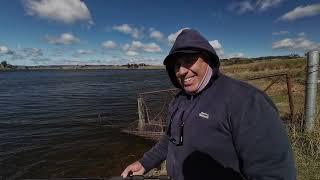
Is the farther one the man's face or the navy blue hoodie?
the man's face

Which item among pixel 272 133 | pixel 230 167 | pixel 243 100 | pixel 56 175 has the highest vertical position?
pixel 243 100

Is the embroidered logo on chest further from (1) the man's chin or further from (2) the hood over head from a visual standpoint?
(2) the hood over head

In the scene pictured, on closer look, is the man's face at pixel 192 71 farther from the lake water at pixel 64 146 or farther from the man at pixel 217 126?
the lake water at pixel 64 146

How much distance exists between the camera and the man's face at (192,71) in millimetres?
2611

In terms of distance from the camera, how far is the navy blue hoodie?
2.13 meters

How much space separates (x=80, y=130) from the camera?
20938 mm

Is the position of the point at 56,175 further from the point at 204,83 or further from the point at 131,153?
the point at 204,83

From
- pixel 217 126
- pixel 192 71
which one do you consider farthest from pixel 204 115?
pixel 192 71

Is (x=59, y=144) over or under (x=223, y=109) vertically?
under

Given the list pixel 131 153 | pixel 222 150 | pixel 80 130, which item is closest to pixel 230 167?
pixel 222 150

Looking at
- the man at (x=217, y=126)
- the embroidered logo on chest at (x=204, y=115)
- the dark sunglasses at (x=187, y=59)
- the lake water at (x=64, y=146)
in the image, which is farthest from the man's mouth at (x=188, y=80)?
the lake water at (x=64, y=146)

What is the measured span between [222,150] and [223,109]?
30 cm

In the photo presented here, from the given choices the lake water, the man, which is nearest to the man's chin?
the man

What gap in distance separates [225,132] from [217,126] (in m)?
0.07
